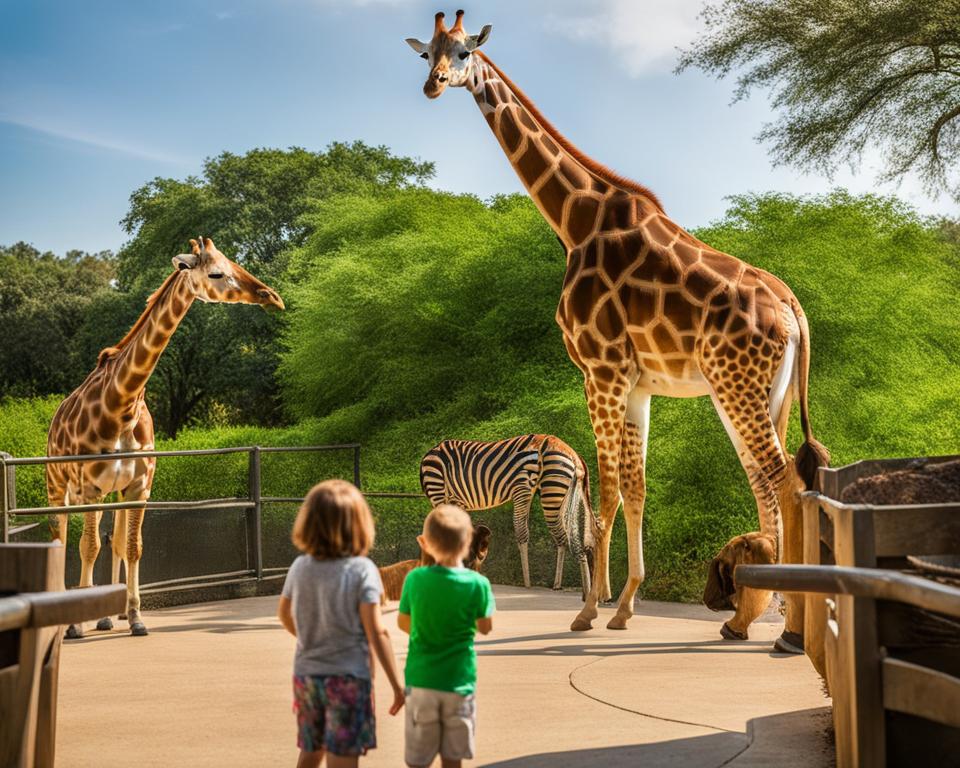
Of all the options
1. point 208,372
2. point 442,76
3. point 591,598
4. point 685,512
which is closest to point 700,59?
point 685,512

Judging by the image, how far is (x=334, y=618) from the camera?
3113mm

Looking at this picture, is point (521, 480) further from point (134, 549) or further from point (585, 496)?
point (134, 549)

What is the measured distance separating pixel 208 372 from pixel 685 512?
17247 millimetres

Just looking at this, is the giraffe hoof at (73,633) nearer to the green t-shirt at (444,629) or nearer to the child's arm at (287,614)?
the child's arm at (287,614)

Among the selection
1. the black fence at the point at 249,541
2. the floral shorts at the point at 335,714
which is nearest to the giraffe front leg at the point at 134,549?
the black fence at the point at 249,541

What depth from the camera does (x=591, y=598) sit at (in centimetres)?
684

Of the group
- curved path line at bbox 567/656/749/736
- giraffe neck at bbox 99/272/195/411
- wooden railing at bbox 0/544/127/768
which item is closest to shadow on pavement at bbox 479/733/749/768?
curved path line at bbox 567/656/749/736

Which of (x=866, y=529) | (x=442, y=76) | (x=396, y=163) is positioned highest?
(x=396, y=163)

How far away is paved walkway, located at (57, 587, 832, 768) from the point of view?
403 centimetres

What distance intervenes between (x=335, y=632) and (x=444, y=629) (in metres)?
0.29

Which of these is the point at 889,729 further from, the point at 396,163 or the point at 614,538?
the point at 396,163

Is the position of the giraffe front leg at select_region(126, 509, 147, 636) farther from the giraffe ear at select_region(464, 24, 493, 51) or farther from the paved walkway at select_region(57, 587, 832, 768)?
the giraffe ear at select_region(464, 24, 493, 51)

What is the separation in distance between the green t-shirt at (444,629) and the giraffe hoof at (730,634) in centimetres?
338

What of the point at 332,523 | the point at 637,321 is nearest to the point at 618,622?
the point at 637,321
